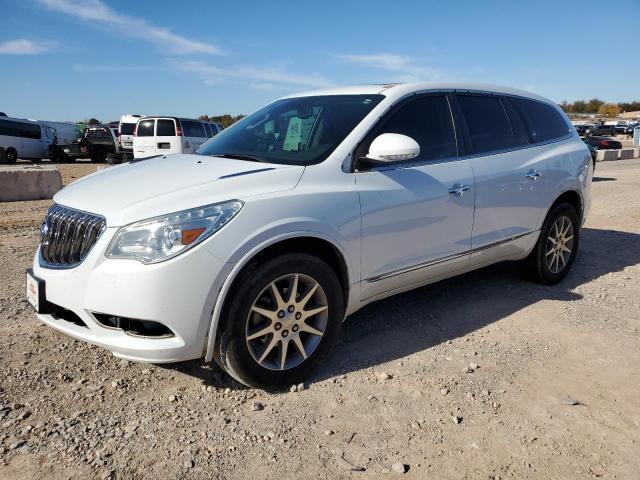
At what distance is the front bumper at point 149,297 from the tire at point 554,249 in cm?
323

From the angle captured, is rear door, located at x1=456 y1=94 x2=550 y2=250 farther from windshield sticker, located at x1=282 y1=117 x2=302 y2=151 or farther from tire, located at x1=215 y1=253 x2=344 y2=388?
tire, located at x1=215 y1=253 x2=344 y2=388

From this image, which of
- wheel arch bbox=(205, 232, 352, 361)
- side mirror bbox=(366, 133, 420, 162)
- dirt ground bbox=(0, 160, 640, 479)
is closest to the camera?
dirt ground bbox=(0, 160, 640, 479)

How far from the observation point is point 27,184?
992 cm

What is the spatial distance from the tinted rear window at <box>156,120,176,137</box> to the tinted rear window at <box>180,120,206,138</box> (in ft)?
1.28

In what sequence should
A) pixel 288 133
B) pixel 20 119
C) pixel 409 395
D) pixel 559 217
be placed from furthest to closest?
pixel 20 119 < pixel 559 217 < pixel 288 133 < pixel 409 395

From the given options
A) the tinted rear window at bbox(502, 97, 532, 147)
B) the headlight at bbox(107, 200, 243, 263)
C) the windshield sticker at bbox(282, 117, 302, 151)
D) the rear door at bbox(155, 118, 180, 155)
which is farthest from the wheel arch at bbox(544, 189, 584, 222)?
the rear door at bbox(155, 118, 180, 155)

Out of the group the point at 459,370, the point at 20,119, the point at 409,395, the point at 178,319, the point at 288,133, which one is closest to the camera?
the point at 178,319

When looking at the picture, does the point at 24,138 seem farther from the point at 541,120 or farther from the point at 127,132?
the point at 541,120

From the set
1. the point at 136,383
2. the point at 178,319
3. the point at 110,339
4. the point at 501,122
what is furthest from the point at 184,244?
the point at 501,122

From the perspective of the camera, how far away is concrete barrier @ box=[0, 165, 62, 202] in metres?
9.70

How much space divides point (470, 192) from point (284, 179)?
1564mm

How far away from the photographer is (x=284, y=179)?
298cm

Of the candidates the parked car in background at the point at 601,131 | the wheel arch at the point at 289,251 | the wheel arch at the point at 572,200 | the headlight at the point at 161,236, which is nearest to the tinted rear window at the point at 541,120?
the wheel arch at the point at 572,200

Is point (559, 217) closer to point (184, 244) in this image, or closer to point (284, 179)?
point (284, 179)
